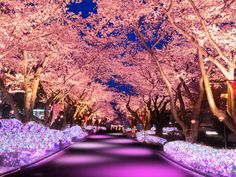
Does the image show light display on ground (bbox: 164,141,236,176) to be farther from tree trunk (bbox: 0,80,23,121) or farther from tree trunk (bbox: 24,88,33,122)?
tree trunk (bbox: 0,80,23,121)

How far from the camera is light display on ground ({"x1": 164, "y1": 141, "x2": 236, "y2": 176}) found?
12.3 meters

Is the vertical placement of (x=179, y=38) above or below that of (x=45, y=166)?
above

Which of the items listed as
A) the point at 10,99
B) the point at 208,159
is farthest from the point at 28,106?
the point at 208,159

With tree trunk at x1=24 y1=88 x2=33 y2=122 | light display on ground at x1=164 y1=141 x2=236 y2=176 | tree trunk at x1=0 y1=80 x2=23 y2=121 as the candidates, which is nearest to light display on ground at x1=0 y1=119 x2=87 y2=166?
tree trunk at x1=24 y1=88 x2=33 y2=122

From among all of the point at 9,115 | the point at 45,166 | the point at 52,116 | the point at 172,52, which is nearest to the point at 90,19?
the point at 172,52

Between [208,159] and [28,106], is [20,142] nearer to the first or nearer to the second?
[28,106]

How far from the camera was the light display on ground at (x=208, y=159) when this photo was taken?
12.3 m

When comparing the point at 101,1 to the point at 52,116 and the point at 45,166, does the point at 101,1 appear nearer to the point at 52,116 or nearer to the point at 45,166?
the point at 45,166

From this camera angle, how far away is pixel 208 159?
13945 millimetres

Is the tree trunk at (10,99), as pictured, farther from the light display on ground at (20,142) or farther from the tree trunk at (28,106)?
the light display on ground at (20,142)

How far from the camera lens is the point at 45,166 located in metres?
16.1

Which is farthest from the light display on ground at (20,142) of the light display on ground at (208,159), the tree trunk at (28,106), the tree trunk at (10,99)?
the light display on ground at (208,159)

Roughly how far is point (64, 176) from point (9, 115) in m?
66.1

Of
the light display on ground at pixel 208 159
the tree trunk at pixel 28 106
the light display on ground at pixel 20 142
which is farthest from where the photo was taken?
the tree trunk at pixel 28 106
